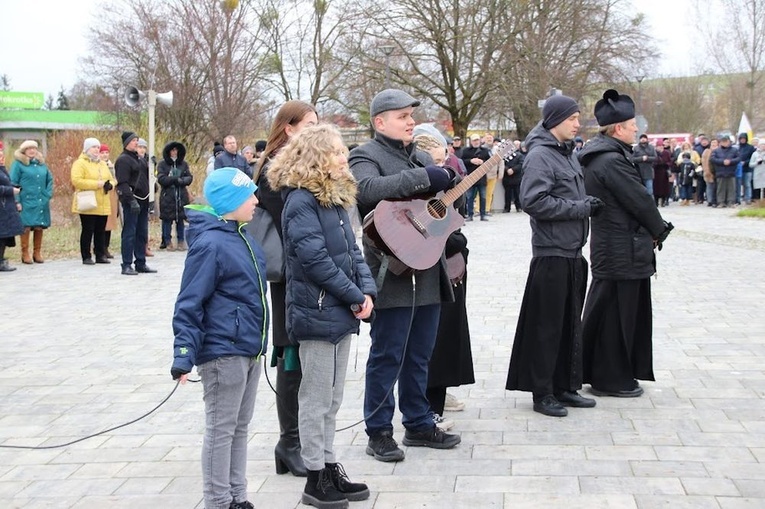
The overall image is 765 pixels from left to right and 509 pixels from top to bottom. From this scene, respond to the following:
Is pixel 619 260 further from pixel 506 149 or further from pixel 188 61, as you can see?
pixel 188 61

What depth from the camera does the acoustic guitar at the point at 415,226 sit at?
516cm

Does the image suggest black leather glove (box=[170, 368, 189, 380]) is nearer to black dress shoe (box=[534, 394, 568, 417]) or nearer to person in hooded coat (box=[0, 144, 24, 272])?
black dress shoe (box=[534, 394, 568, 417])

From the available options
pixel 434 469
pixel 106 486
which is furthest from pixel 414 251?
pixel 106 486

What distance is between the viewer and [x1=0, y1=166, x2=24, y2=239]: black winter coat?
46.2ft

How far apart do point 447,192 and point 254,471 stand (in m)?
1.88

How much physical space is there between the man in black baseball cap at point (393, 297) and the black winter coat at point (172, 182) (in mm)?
11565

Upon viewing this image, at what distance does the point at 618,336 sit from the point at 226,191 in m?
3.38

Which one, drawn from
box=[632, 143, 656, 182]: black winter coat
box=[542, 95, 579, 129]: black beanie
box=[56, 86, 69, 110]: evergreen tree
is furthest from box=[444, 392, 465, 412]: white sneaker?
box=[56, 86, 69, 110]: evergreen tree

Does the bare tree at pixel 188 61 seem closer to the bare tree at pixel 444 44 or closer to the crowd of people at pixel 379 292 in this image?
the bare tree at pixel 444 44

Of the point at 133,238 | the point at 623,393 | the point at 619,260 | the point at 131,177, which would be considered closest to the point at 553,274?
the point at 619,260

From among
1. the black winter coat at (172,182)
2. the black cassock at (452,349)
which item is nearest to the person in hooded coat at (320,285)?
the black cassock at (452,349)

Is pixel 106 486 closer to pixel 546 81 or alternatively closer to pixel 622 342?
pixel 622 342

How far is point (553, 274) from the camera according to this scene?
20.4ft

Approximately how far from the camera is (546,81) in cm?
3606
